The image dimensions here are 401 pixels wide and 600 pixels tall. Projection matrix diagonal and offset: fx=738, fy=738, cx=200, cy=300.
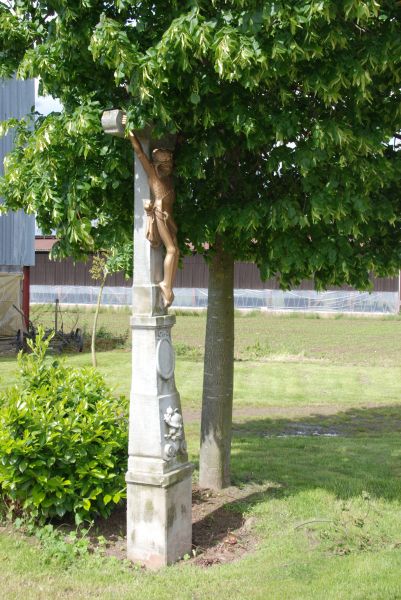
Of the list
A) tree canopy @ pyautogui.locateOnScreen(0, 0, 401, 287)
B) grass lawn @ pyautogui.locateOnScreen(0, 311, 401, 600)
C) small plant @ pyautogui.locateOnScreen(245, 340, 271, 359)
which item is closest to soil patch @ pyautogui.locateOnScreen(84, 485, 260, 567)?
grass lawn @ pyautogui.locateOnScreen(0, 311, 401, 600)

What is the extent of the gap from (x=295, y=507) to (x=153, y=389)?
2089 mm

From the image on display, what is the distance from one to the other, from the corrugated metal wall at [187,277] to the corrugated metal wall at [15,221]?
13816 mm

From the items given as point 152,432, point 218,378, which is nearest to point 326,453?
point 218,378

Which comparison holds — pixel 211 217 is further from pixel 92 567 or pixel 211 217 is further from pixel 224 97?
pixel 92 567

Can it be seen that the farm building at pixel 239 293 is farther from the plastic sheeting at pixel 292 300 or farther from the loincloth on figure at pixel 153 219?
the loincloth on figure at pixel 153 219

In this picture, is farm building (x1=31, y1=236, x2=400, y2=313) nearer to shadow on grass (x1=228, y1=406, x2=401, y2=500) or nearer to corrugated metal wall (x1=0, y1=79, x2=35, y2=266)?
corrugated metal wall (x1=0, y1=79, x2=35, y2=266)

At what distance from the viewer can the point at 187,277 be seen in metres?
43.3

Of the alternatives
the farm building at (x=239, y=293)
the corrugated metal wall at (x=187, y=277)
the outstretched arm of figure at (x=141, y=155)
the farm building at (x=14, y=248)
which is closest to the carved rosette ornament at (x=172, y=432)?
the outstretched arm of figure at (x=141, y=155)

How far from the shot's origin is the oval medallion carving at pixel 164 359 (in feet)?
18.9

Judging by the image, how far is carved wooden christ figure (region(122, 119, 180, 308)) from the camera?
5816 millimetres

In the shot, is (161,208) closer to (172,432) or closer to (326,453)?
(172,432)

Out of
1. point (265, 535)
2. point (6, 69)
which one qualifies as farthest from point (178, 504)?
point (6, 69)

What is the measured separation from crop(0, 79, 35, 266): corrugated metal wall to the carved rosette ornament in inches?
669

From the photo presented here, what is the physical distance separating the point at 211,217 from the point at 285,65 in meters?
1.61
